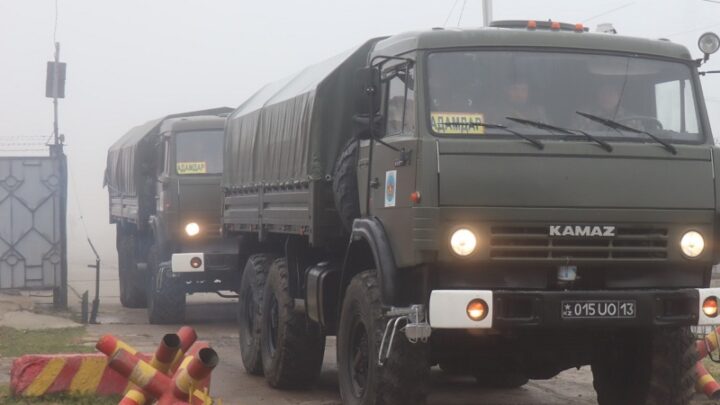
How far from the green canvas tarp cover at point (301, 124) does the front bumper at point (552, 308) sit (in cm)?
273

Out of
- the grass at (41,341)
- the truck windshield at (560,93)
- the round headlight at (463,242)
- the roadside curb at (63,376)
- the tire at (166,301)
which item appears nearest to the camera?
the round headlight at (463,242)

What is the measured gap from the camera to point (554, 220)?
27.2 feet

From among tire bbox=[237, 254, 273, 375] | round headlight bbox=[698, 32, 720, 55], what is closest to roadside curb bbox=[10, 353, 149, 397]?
tire bbox=[237, 254, 273, 375]

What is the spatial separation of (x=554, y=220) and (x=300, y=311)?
12.2 ft

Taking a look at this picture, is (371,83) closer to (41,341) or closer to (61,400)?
(61,400)

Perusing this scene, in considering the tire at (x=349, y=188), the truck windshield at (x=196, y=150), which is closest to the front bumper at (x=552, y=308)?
the tire at (x=349, y=188)

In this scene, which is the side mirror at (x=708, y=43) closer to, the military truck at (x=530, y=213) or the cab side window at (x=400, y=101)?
the military truck at (x=530, y=213)

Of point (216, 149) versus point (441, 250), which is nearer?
point (441, 250)

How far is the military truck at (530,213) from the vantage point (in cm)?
824

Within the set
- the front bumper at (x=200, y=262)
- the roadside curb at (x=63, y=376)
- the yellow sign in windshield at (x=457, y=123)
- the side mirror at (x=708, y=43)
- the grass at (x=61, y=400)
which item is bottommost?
the grass at (x=61, y=400)

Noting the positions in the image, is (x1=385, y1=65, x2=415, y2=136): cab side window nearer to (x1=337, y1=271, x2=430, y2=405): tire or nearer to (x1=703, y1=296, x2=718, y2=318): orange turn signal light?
(x1=337, y1=271, x2=430, y2=405): tire

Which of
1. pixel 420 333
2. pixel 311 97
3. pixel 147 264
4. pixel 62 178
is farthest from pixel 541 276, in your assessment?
pixel 62 178

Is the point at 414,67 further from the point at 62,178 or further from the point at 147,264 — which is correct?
the point at 62,178

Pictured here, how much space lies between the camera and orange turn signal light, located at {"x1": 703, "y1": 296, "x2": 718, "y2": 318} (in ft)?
27.8
